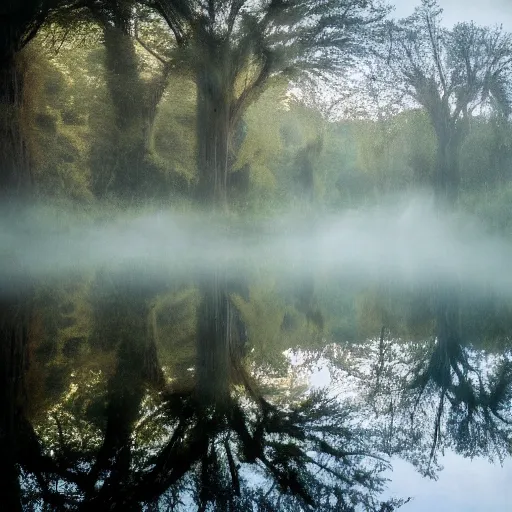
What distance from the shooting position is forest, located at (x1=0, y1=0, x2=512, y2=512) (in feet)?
8.45

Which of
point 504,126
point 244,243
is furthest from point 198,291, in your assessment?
point 504,126

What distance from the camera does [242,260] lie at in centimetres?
1881

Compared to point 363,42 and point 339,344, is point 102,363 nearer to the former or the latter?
point 339,344

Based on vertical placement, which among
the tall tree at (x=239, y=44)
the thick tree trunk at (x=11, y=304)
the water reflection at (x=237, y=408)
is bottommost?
the water reflection at (x=237, y=408)

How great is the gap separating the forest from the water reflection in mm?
16

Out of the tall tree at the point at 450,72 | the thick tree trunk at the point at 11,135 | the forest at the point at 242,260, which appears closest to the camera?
the forest at the point at 242,260

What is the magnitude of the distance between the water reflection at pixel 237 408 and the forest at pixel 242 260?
0.02m

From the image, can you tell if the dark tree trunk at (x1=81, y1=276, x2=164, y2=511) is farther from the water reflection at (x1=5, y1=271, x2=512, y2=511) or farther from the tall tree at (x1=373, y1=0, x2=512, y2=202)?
the tall tree at (x1=373, y1=0, x2=512, y2=202)

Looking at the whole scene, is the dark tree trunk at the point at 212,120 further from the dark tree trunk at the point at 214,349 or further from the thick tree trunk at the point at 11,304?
the dark tree trunk at the point at 214,349

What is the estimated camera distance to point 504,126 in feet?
85.5

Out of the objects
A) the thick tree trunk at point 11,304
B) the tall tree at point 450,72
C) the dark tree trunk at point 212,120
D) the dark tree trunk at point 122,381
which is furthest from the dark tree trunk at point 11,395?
the tall tree at point 450,72

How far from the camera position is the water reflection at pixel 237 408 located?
2.25 m

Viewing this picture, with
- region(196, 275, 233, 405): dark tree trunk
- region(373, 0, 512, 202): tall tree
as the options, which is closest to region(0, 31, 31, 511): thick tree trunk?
region(196, 275, 233, 405): dark tree trunk

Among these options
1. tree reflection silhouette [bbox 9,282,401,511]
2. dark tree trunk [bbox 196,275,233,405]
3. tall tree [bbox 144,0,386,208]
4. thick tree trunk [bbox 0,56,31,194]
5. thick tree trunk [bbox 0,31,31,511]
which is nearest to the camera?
tree reflection silhouette [bbox 9,282,401,511]
